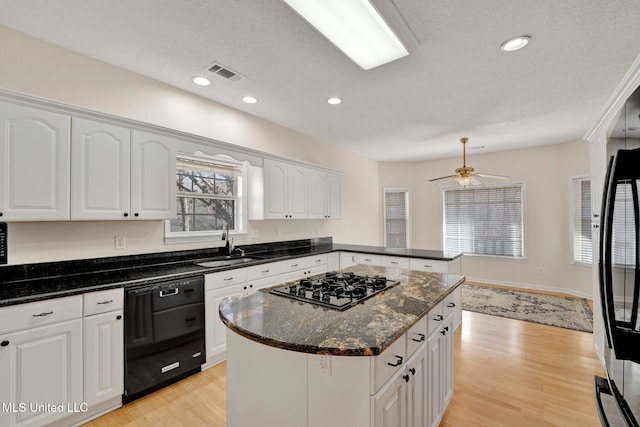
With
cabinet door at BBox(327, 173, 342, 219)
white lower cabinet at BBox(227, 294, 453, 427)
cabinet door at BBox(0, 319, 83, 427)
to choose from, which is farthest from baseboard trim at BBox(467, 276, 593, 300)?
cabinet door at BBox(0, 319, 83, 427)

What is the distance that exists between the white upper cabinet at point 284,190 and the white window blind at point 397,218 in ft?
10.5

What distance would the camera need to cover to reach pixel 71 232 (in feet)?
7.75

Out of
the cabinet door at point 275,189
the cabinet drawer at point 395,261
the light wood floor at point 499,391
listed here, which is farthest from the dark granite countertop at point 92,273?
the cabinet drawer at point 395,261

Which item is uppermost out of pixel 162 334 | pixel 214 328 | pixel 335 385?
pixel 335 385

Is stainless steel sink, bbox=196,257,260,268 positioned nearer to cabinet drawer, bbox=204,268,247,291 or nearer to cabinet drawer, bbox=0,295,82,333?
cabinet drawer, bbox=204,268,247,291

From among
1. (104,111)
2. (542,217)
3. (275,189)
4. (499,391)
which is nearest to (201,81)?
(104,111)

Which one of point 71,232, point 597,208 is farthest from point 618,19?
point 71,232

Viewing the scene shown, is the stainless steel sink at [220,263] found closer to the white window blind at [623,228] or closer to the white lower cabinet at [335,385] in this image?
the white lower cabinet at [335,385]

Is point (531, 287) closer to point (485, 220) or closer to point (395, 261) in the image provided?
point (485, 220)

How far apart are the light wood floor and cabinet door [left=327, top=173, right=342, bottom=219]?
254cm

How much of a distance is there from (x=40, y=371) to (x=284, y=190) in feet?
9.26

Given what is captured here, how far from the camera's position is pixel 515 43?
2.20 metres

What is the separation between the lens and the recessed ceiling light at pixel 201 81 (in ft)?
9.23

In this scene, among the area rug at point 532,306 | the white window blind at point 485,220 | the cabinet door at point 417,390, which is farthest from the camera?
the white window blind at point 485,220
